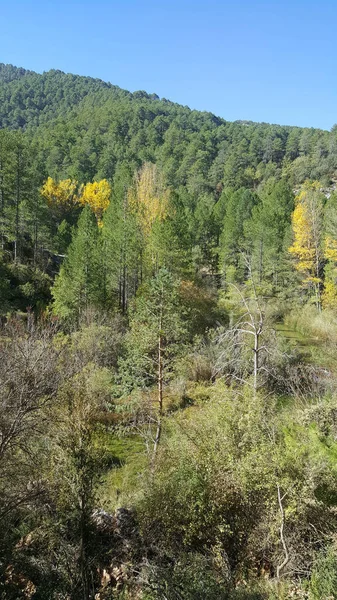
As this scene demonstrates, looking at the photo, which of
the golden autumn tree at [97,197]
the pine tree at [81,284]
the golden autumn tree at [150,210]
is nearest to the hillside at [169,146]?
the golden autumn tree at [97,197]

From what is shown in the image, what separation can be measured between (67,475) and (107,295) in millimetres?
21369

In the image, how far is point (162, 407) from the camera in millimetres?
15914

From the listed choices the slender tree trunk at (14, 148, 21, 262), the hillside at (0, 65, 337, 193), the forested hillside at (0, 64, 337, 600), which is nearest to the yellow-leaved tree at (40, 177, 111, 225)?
the hillside at (0, 65, 337, 193)

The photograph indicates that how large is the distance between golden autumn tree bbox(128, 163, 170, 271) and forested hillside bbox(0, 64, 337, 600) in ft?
0.51

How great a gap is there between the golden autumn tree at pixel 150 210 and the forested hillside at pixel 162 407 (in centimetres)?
16

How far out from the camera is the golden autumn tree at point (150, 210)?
25.7 meters

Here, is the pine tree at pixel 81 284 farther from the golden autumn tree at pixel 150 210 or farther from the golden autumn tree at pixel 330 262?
the golden autumn tree at pixel 330 262

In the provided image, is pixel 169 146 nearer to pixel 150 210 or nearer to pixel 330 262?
pixel 150 210

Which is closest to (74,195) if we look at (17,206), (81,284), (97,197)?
(97,197)

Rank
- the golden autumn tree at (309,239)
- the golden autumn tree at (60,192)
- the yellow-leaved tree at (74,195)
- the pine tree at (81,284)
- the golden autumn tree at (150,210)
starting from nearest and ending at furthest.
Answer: the pine tree at (81,284), the golden autumn tree at (150,210), the golden autumn tree at (309,239), the golden autumn tree at (60,192), the yellow-leaved tree at (74,195)

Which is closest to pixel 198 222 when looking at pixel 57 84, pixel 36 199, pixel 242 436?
pixel 36 199

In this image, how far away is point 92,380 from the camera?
49.6 feet

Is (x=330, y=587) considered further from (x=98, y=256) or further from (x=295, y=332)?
(x=295, y=332)

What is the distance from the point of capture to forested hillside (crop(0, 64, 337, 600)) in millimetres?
6270
